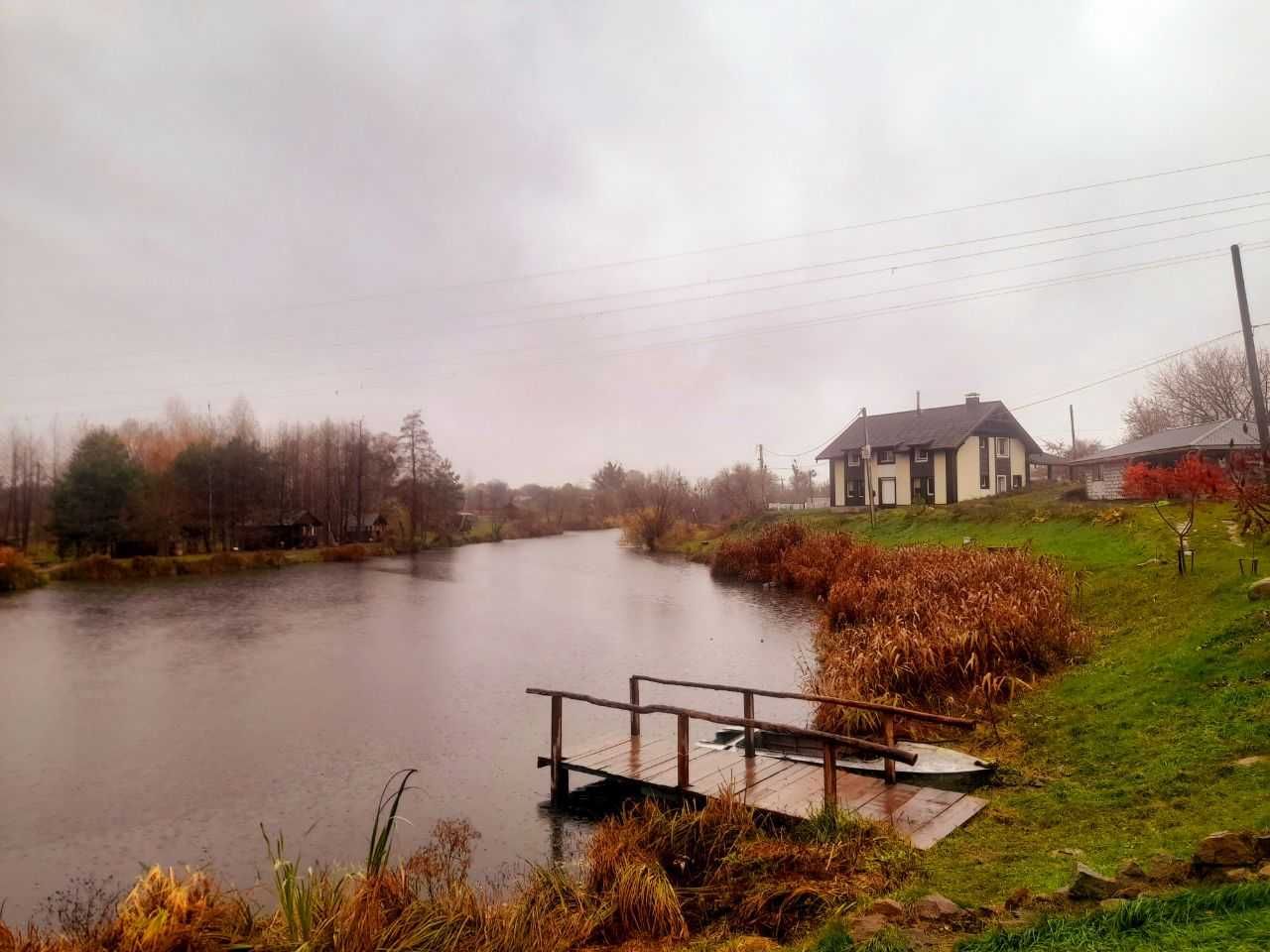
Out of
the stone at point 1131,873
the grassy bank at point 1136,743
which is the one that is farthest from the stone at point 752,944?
the stone at point 1131,873

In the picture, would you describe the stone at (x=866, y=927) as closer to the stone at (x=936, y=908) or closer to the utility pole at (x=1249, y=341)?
the stone at (x=936, y=908)

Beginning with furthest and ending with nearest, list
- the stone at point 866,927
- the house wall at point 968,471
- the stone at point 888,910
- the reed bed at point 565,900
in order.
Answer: the house wall at point 968,471 < the reed bed at point 565,900 < the stone at point 888,910 < the stone at point 866,927

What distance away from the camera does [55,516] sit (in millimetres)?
47219

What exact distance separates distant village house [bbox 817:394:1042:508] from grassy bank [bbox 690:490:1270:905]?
91.8 ft

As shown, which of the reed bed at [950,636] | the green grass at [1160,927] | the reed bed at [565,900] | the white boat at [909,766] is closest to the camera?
the green grass at [1160,927]

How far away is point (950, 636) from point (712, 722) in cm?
508

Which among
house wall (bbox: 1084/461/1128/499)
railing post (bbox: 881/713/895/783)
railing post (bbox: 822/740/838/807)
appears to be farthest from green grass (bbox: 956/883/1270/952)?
house wall (bbox: 1084/461/1128/499)

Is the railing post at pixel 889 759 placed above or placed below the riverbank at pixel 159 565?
below

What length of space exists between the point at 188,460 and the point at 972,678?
191ft

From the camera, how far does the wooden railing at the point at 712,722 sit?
7594mm

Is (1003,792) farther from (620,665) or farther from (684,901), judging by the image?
(620,665)

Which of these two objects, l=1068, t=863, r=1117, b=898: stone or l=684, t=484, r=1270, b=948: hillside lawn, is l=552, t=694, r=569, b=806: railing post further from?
l=1068, t=863, r=1117, b=898: stone

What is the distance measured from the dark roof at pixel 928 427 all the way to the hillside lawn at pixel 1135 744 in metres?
28.3

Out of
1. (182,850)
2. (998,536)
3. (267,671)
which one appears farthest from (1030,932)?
(998,536)
